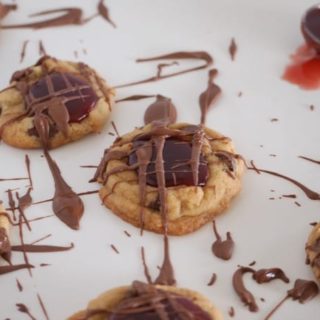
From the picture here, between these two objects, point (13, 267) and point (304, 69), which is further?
point (304, 69)

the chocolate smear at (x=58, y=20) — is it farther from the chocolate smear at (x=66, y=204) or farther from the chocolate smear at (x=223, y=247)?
the chocolate smear at (x=223, y=247)

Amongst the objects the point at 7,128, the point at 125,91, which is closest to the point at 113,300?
the point at 7,128

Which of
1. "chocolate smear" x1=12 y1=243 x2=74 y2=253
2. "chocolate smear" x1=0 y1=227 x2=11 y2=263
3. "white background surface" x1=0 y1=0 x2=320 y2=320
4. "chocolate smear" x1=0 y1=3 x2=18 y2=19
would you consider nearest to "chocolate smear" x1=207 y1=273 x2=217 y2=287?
"white background surface" x1=0 y1=0 x2=320 y2=320

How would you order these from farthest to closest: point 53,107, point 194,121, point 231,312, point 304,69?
point 304,69 < point 194,121 < point 53,107 < point 231,312

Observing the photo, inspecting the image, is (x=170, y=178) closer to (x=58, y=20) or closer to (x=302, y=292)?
(x=302, y=292)

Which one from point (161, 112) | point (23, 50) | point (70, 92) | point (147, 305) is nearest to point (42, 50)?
point (23, 50)

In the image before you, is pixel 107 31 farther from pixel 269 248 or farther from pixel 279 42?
pixel 269 248

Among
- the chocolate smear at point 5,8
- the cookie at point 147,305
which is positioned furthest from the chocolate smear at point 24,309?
the chocolate smear at point 5,8
